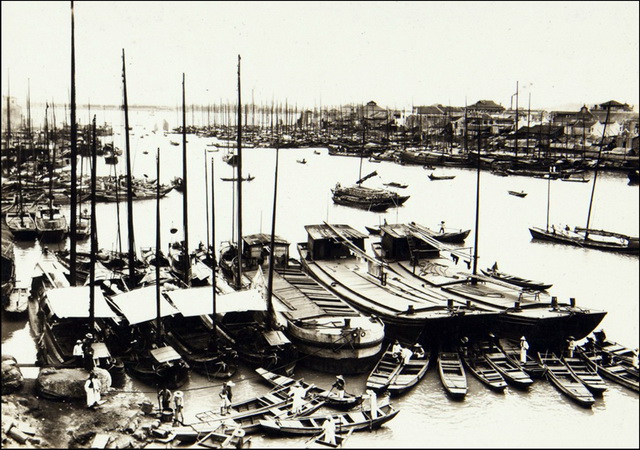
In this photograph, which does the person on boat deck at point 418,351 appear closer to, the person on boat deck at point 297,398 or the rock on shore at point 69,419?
the person on boat deck at point 297,398

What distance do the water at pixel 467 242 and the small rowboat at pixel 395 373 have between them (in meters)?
0.49

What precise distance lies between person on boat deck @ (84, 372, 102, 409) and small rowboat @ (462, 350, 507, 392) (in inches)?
537

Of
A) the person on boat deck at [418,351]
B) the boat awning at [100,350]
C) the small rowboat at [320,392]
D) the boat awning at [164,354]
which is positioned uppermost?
the boat awning at [100,350]

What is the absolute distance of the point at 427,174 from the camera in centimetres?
9619

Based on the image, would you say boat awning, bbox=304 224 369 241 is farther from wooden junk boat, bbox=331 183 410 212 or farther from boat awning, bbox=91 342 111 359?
wooden junk boat, bbox=331 183 410 212

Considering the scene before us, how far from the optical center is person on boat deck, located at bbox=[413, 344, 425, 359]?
2369 centimetres

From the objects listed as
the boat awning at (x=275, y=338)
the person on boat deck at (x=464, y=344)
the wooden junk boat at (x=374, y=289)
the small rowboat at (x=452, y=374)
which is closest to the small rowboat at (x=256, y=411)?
the boat awning at (x=275, y=338)

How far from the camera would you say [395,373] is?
72.6 feet

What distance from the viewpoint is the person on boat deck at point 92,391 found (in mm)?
17859

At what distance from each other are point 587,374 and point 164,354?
16085mm

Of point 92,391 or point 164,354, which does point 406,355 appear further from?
point 92,391

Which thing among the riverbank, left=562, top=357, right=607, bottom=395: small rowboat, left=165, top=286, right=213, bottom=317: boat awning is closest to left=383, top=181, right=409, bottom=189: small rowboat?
left=562, top=357, right=607, bottom=395: small rowboat

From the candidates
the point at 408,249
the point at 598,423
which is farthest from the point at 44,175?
the point at 598,423

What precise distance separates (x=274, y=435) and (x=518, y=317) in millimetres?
12360
